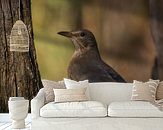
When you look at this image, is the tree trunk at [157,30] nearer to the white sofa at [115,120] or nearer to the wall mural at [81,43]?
the wall mural at [81,43]

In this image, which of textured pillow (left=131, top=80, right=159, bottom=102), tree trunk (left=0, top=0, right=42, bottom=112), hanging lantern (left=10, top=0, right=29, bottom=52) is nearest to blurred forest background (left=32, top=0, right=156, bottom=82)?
tree trunk (left=0, top=0, right=42, bottom=112)

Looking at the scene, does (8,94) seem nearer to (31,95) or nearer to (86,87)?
(31,95)

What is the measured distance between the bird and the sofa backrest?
577 millimetres

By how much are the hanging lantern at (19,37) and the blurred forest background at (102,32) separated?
0.29m

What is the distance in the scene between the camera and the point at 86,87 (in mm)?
4848

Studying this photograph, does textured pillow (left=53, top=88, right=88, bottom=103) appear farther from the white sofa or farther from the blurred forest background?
the blurred forest background

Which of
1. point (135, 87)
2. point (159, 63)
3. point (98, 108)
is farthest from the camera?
point (159, 63)

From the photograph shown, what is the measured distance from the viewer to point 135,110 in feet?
13.8

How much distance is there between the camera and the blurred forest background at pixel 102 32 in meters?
5.57

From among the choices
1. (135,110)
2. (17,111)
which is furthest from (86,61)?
(135,110)

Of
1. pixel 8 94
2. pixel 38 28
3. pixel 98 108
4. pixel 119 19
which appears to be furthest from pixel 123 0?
pixel 8 94

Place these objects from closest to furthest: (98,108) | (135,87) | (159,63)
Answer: (98,108), (135,87), (159,63)

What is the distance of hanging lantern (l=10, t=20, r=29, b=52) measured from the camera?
542 centimetres

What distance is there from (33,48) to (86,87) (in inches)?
54.7
